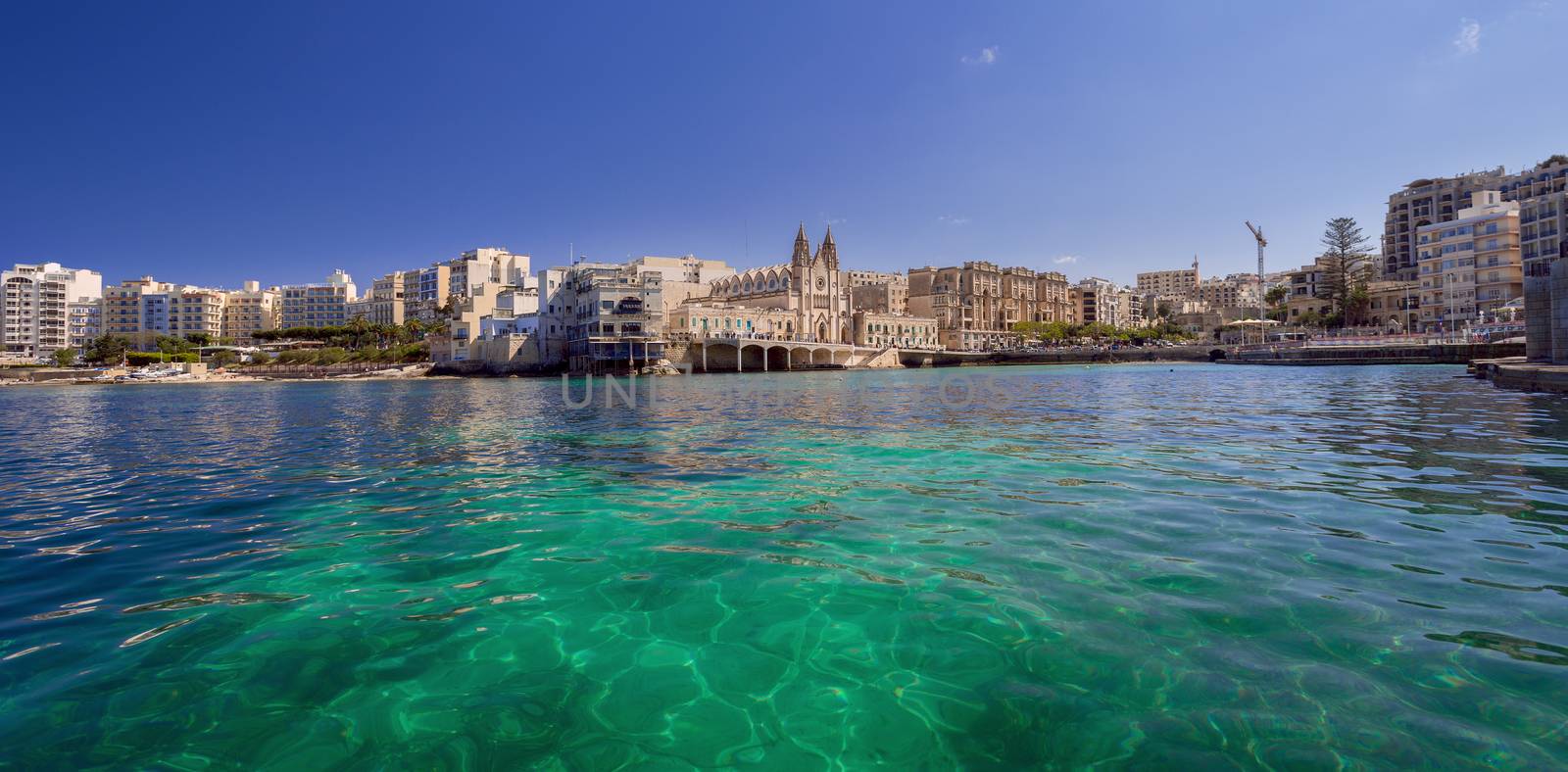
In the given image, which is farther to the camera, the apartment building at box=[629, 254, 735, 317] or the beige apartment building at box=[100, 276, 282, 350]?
the beige apartment building at box=[100, 276, 282, 350]

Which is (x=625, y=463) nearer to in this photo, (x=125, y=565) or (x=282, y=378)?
(x=125, y=565)

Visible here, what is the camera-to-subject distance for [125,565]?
629cm

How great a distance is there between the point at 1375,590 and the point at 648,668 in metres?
4.75

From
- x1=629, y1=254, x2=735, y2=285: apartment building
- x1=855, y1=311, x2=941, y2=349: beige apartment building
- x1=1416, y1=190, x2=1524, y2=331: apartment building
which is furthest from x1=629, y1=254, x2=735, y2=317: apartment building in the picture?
x1=1416, y1=190, x2=1524, y2=331: apartment building

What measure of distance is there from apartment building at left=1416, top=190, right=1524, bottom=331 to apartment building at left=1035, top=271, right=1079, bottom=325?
67430 millimetres

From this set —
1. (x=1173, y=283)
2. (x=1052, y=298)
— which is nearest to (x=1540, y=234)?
(x=1052, y=298)

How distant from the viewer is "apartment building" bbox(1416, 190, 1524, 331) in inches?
2576

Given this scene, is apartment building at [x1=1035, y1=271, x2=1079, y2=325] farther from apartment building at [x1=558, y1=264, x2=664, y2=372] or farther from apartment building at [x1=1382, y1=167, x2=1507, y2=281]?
apartment building at [x1=558, y1=264, x2=664, y2=372]

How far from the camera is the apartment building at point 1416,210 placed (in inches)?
3841

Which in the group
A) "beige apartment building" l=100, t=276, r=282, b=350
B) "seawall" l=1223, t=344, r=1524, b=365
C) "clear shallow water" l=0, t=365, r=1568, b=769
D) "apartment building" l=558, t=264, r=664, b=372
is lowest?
"clear shallow water" l=0, t=365, r=1568, b=769

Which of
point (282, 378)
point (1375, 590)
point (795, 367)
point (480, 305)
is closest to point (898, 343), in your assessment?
point (795, 367)

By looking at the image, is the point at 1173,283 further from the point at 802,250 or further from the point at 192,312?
the point at 192,312

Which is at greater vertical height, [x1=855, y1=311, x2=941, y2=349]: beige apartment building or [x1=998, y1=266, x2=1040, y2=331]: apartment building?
[x1=998, y1=266, x2=1040, y2=331]: apartment building

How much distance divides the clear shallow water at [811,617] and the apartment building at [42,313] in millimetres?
144796
